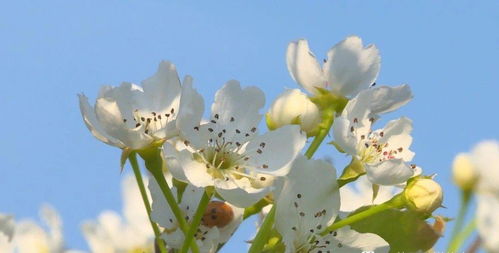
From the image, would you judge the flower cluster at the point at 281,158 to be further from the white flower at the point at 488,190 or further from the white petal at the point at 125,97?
the white flower at the point at 488,190

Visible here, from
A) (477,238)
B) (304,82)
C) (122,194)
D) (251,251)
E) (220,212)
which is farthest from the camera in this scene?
(122,194)

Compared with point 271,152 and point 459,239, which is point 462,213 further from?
point 271,152

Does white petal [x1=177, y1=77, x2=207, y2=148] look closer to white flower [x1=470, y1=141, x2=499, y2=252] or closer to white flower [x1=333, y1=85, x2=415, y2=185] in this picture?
white flower [x1=333, y1=85, x2=415, y2=185]

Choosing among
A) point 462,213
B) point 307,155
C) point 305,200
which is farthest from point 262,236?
point 462,213

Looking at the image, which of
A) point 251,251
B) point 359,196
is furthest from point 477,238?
point 251,251

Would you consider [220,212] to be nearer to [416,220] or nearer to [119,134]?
[119,134]

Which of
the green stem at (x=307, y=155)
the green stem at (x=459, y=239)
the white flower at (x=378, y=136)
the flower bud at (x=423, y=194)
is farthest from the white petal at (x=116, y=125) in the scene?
the green stem at (x=459, y=239)

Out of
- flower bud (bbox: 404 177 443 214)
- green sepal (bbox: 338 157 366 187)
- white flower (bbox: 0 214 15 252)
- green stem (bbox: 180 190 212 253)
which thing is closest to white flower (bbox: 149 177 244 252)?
green stem (bbox: 180 190 212 253)
